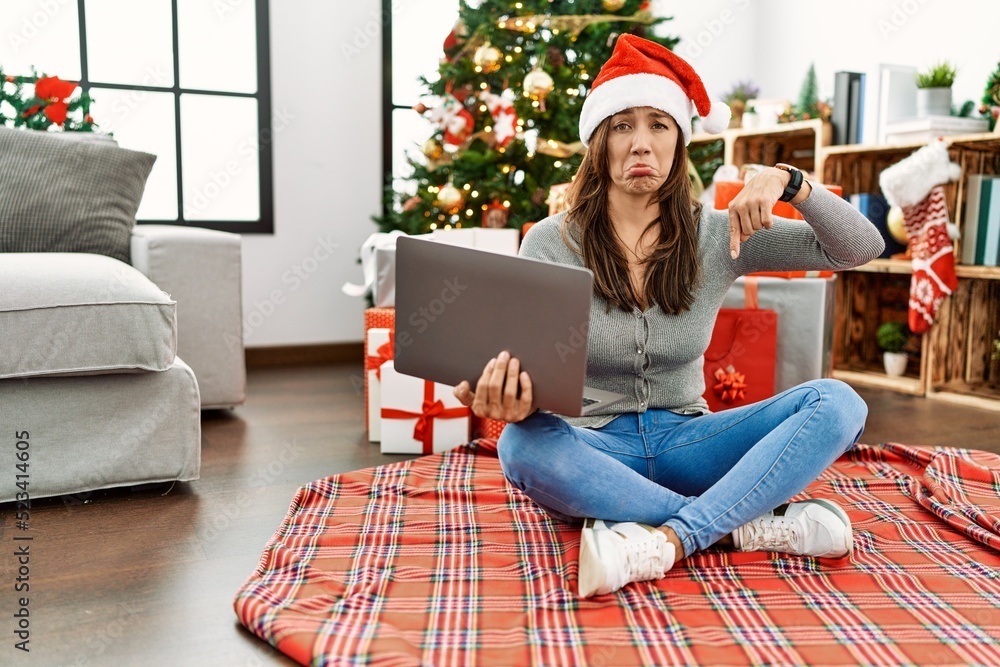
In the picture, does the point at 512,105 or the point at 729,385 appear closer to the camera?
the point at 729,385

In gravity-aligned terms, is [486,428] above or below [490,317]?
below

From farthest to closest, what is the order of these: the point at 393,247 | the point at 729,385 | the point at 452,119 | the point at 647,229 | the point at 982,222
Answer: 1. the point at 452,119
2. the point at 982,222
3. the point at 393,247
4. the point at 729,385
5. the point at 647,229

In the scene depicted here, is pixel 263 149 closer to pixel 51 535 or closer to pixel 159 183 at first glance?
pixel 159 183

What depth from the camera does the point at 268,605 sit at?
A: 1148 millimetres

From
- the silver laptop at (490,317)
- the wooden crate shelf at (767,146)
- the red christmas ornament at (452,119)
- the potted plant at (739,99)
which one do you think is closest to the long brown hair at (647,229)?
the silver laptop at (490,317)

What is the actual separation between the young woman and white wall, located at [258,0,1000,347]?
203cm

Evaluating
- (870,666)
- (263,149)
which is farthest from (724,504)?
(263,149)

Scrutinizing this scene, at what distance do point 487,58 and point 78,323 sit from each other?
1.77 metres

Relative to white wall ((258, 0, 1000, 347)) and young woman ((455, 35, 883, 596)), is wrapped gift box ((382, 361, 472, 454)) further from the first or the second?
white wall ((258, 0, 1000, 347))

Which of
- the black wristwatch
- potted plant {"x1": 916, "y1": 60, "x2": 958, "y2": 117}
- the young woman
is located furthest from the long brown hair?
potted plant {"x1": 916, "y1": 60, "x2": 958, "y2": 117}

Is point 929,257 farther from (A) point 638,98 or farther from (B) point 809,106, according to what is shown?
(A) point 638,98

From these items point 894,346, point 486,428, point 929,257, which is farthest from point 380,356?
point 894,346

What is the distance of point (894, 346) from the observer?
310cm

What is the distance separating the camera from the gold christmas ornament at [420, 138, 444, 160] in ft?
9.93
